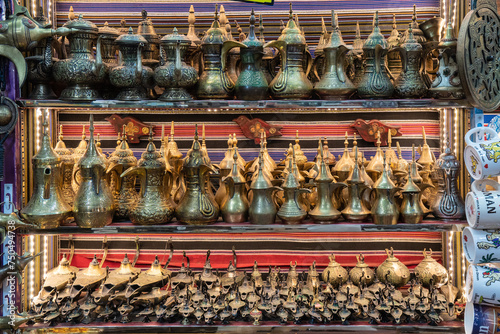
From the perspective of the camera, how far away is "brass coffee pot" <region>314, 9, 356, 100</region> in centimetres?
238

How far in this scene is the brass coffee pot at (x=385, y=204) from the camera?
2.32m

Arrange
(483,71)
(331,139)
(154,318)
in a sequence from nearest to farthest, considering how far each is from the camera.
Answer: (483,71), (154,318), (331,139)

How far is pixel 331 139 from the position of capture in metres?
2.93

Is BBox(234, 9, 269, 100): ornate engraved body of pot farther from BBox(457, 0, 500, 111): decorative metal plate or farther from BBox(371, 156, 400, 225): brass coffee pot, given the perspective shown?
BBox(457, 0, 500, 111): decorative metal plate

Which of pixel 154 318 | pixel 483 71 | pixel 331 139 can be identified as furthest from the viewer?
pixel 331 139

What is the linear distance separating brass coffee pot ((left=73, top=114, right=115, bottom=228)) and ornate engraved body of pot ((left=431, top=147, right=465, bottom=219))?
1.59m

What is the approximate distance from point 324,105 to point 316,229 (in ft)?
1.93

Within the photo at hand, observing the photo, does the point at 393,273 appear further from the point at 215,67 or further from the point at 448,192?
the point at 215,67

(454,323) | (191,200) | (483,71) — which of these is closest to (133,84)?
(191,200)

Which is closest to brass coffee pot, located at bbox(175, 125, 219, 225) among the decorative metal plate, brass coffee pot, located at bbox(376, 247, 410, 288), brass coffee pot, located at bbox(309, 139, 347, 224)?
brass coffee pot, located at bbox(309, 139, 347, 224)

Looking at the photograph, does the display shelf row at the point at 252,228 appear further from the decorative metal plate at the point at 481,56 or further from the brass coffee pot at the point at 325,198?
the decorative metal plate at the point at 481,56

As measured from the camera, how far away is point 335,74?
7.90ft

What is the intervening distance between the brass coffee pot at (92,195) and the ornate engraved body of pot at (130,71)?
0.22m

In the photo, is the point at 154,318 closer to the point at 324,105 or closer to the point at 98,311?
the point at 98,311
